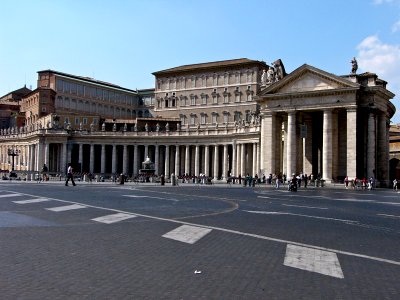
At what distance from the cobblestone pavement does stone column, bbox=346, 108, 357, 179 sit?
4348cm

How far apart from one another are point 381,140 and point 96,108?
8028cm

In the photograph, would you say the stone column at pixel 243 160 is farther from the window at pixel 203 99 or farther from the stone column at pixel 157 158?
the window at pixel 203 99

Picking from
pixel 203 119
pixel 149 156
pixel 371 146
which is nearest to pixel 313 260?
pixel 371 146

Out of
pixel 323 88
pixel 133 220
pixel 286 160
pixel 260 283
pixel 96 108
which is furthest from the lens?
pixel 96 108

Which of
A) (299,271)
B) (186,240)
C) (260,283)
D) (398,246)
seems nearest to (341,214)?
(398,246)

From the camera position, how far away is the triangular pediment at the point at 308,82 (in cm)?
6325

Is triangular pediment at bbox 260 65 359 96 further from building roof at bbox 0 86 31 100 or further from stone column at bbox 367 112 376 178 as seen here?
building roof at bbox 0 86 31 100

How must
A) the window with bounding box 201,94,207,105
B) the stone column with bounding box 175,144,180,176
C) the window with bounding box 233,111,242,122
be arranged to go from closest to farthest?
the stone column with bounding box 175,144,180,176 → the window with bounding box 233,111,242,122 → the window with bounding box 201,94,207,105

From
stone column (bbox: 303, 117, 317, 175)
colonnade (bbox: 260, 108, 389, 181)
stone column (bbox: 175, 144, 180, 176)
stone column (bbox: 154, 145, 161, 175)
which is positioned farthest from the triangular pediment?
stone column (bbox: 154, 145, 161, 175)

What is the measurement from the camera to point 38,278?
905 cm

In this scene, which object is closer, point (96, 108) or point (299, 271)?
point (299, 271)

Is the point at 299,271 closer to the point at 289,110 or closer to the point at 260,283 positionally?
the point at 260,283

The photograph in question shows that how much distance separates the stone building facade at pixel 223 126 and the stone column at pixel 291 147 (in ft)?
0.44

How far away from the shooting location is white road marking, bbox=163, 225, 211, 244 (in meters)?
14.1
